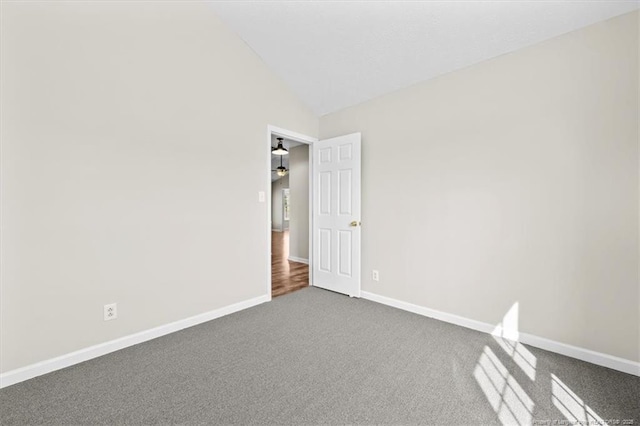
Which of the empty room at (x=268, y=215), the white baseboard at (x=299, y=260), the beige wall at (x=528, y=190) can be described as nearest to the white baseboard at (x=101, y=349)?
the empty room at (x=268, y=215)

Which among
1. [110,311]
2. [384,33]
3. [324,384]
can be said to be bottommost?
[324,384]

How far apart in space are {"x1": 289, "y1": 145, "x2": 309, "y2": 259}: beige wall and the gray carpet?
3.15 metres

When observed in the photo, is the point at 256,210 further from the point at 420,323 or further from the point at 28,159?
the point at 420,323

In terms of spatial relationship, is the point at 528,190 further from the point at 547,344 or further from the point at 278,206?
the point at 278,206

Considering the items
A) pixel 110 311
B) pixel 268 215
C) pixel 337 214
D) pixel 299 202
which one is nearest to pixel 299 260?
pixel 299 202

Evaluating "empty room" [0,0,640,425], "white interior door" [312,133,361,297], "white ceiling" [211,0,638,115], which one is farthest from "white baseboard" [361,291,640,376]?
"white ceiling" [211,0,638,115]

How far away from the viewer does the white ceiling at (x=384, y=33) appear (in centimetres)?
213

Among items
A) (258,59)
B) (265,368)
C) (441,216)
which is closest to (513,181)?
(441,216)

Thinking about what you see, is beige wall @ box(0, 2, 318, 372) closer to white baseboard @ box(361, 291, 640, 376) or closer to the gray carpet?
the gray carpet

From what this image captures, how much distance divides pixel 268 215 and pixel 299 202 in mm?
2384

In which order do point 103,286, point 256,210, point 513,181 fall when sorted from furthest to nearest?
point 256,210, point 513,181, point 103,286

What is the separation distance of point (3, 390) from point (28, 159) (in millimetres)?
1459

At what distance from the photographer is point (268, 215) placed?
134 inches

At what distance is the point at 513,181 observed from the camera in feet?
7.95
